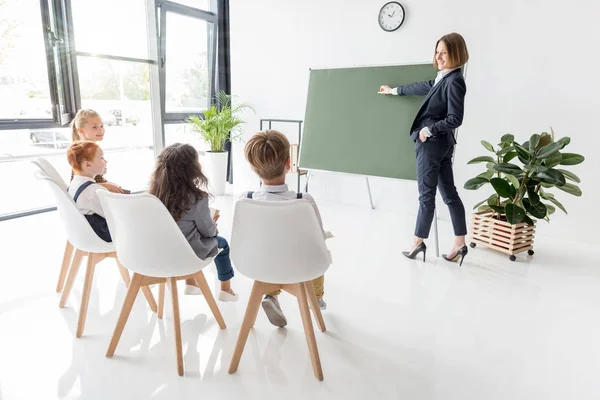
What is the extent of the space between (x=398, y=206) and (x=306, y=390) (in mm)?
3062

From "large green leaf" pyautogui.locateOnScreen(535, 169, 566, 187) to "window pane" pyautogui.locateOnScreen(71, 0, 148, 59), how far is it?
447 centimetres

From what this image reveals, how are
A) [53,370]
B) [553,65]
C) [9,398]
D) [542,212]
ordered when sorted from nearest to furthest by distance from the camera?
[9,398] < [53,370] < [542,212] < [553,65]

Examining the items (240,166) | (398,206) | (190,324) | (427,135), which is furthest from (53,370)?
(240,166)

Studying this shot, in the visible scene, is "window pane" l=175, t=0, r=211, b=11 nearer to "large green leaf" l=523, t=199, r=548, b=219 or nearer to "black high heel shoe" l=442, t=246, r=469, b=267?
"black high heel shoe" l=442, t=246, r=469, b=267

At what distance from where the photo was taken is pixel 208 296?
1.93 metres

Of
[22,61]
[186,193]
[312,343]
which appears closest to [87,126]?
[186,193]

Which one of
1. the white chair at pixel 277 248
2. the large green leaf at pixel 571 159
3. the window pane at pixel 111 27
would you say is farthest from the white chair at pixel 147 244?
the window pane at pixel 111 27

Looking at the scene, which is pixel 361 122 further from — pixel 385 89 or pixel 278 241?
pixel 278 241

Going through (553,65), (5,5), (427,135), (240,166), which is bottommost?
(240,166)

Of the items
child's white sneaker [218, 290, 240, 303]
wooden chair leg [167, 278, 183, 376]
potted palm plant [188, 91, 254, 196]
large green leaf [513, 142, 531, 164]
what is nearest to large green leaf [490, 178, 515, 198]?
large green leaf [513, 142, 531, 164]

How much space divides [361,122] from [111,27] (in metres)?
3.13

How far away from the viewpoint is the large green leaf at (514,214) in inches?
113

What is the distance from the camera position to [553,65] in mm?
3404

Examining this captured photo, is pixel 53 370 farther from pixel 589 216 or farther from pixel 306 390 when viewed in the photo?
pixel 589 216
